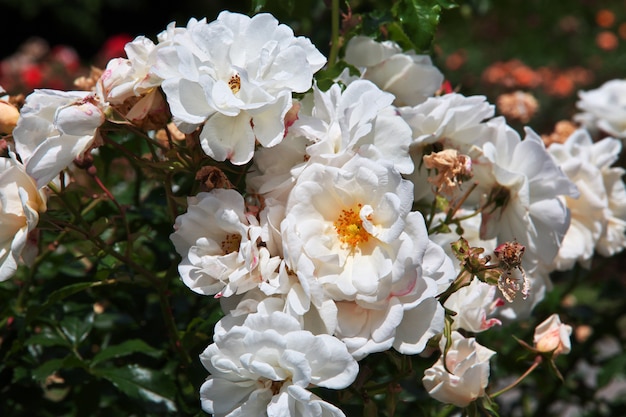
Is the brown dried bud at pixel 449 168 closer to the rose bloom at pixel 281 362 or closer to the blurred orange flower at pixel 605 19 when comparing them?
the rose bloom at pixel 281 362

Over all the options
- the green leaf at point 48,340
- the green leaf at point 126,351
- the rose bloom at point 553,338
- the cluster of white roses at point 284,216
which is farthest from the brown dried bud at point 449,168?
the green leaf at point 48,340

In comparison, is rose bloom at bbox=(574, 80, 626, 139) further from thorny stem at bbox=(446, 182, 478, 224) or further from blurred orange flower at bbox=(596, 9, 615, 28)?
blurred orange flower at bbox=(596, 9, 615, 28)

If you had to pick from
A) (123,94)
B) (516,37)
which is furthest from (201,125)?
(516,37)

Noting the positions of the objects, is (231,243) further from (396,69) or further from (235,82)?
(396,69)

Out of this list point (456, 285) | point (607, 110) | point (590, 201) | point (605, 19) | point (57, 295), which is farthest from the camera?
point (605, 19)

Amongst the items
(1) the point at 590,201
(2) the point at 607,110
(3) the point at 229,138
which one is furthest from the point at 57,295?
(2) the point at 607,110

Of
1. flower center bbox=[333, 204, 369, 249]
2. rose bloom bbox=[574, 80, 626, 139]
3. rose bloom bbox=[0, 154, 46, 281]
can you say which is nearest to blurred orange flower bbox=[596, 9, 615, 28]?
rose bloom bbox=[574, 80, 626, 139]

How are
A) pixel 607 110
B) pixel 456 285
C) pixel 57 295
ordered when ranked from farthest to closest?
pixel 607 110 < pixel 57 295 < pixel 456 285
